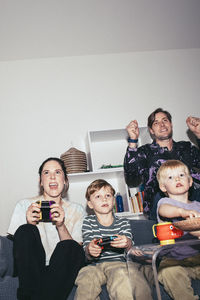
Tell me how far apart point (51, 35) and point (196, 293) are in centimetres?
287

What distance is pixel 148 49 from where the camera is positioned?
3.65 metres

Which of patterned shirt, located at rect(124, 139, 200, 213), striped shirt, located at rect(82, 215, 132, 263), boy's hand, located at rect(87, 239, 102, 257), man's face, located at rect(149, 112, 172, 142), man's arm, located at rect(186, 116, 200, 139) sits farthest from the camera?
man's arm, located at rect(186, 116, 200, 139)

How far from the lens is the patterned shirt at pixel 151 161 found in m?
2.45

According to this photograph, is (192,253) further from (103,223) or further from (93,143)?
(93,143)

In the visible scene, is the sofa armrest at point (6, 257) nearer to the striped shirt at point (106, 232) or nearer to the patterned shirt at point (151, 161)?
the striped shirt at point (106, 232)

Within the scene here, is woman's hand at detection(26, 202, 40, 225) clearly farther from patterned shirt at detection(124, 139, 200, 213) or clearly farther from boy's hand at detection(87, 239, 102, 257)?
patterned shirt at detection(124, 139, 200, 213)

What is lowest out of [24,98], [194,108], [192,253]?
[192,253]

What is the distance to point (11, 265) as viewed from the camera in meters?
1.72

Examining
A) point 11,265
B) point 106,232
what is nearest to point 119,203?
point 106,232

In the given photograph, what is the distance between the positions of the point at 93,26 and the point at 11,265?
2.47 metres

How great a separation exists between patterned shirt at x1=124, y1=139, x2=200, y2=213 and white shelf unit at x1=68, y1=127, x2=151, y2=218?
276 mm

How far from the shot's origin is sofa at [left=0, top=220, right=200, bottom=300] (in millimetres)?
1345

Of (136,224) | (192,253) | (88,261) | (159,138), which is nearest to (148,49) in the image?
(159,138)

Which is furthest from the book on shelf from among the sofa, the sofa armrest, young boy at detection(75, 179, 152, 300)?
the sofa armrest
